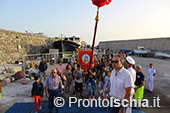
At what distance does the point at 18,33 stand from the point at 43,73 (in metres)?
9.32

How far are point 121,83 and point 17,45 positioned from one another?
1397 centimetres

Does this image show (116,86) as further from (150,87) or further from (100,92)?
(150,87)

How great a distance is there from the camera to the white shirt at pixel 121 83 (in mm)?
2238

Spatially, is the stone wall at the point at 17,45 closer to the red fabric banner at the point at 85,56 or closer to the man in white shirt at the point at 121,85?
the red fabric banner at the point at 85,56

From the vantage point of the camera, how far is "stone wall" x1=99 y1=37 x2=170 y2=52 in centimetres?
2780

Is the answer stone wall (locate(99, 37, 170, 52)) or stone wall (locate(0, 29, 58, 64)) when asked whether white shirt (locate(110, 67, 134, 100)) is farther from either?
stone wall (locate(99, 37, 170, 52))

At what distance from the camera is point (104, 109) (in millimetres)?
4211

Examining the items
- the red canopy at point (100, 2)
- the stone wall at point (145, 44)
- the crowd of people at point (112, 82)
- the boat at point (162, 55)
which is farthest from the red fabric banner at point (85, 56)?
the stone wall at point (145, 44)

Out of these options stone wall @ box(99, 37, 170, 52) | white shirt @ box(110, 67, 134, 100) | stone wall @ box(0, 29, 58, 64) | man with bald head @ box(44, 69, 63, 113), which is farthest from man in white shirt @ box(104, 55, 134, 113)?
stone wall @ box(99, 37, 170, 52)

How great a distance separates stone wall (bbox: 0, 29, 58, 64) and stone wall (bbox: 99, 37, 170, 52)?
92.8ft

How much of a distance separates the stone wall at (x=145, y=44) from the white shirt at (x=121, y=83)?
31.6 m

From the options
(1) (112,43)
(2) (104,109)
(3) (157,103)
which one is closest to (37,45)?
(2) (104,109)

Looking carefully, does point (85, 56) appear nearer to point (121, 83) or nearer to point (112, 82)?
point (112, 82)

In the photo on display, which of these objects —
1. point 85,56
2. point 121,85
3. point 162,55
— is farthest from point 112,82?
point 162,55
